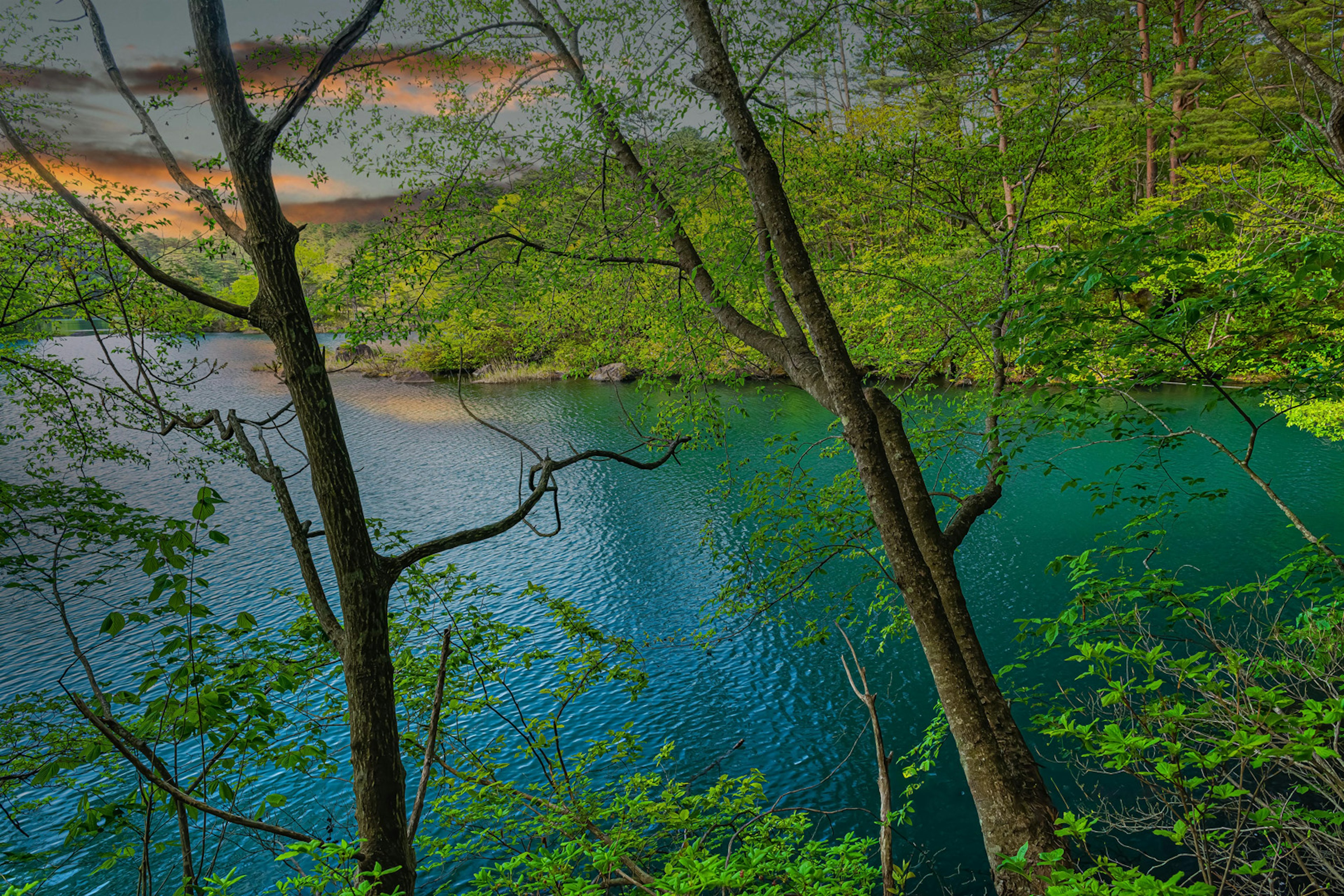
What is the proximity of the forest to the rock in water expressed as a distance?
25.4m

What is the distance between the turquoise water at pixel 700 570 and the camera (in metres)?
7.77

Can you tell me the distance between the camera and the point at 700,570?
1290 centimetres

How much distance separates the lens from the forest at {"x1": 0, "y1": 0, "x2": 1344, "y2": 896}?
10.4 ft

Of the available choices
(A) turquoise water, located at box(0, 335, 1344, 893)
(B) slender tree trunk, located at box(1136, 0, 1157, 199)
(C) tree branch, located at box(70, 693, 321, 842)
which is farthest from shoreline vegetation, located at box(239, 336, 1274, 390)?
(C) tree branch, located at box(70, 693, 321, 842)

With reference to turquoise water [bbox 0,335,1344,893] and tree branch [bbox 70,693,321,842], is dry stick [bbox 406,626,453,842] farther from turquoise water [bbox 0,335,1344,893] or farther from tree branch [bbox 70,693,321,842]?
turquoise water [bbox 0,335,1344,893]

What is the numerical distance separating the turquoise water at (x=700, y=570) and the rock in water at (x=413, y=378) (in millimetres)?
15754

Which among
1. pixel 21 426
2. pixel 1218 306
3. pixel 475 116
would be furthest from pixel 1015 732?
pixel 21 426

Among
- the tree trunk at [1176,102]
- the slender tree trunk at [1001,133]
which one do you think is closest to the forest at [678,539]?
the slender tree trunk at [1001,133]

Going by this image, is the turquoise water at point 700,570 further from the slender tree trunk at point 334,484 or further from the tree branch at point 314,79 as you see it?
the tree branch at point 314,79

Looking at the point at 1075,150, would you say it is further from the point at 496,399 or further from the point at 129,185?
the point at 496,399

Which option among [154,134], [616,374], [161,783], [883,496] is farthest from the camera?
[616,374]

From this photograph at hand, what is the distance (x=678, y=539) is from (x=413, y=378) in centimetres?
2988

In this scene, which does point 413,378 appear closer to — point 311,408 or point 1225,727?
point 311,408

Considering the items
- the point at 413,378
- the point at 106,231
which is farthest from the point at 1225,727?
the point at 413,378
